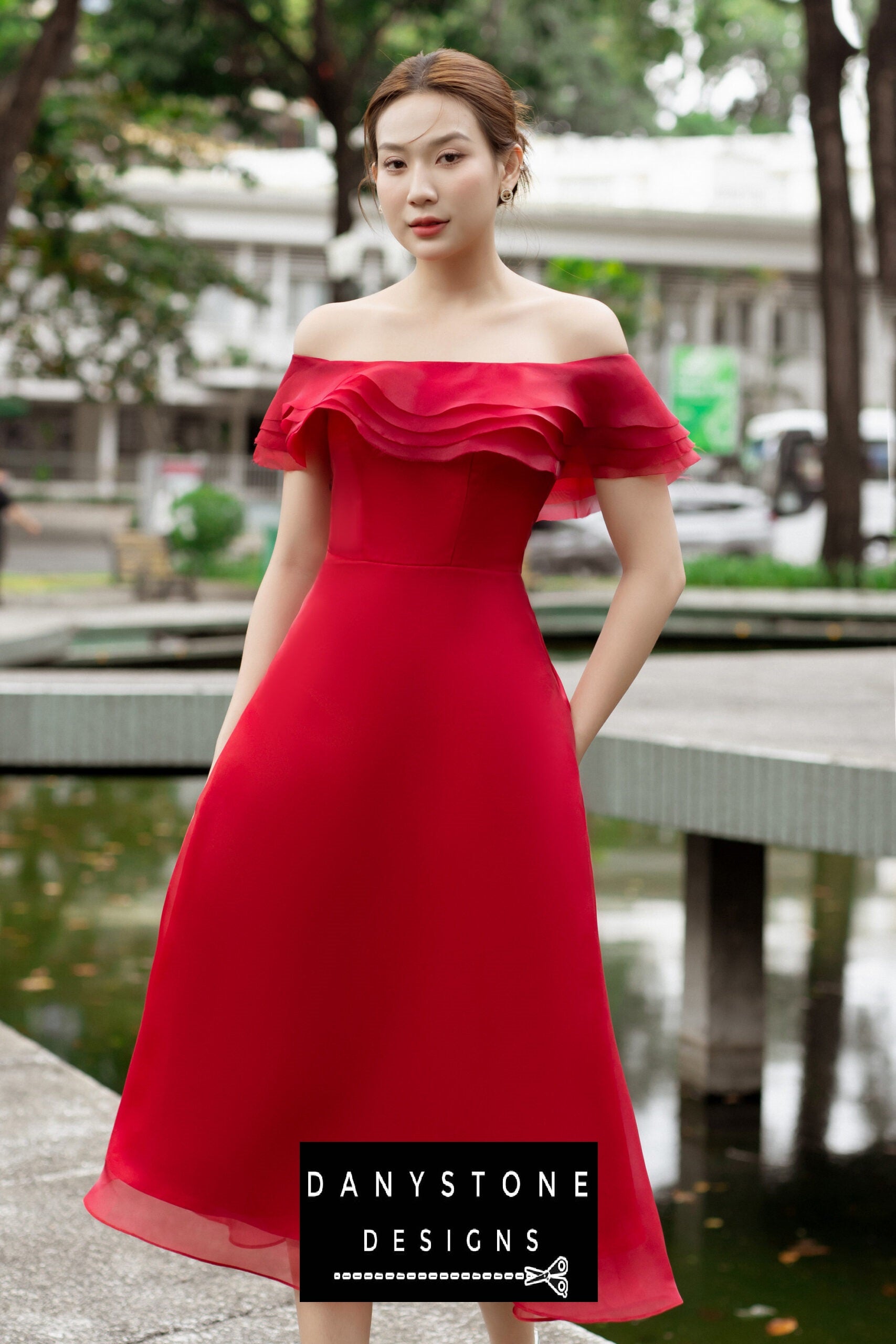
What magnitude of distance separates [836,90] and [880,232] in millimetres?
2322

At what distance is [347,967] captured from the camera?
1954mm

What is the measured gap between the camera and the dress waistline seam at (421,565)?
199 centimetres

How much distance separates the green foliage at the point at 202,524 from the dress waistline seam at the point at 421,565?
1715 centimetres

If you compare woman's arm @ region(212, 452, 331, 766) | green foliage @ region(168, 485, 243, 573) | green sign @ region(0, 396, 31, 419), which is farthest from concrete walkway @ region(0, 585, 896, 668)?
woman's arm @ region(212, 452, 331, 766)

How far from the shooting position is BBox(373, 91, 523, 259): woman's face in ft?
6.57

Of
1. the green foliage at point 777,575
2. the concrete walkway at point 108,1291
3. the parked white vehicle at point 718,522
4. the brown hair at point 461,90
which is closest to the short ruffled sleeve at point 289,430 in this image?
the brown hair at point 461,90

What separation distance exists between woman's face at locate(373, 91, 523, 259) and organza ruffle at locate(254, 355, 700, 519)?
0.53ft

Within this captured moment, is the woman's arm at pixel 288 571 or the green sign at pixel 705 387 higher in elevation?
the green sign at pixel 705 387

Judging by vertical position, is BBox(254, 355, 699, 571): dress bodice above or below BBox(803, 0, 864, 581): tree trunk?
below

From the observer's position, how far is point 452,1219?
6.37 feet

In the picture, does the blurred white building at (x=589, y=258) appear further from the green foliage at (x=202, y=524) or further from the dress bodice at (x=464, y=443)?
the dress bodice at (x=464, y=443)

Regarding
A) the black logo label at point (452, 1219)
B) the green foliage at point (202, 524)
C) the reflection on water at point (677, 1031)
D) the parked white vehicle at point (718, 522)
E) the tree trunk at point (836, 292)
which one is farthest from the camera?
the parked white vehicle at point (718, 522)

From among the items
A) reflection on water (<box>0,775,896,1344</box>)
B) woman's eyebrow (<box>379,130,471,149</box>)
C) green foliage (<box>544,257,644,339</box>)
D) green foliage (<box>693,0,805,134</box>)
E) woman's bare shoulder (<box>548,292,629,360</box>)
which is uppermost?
green foliage (<box>693,0,805,134</box>)

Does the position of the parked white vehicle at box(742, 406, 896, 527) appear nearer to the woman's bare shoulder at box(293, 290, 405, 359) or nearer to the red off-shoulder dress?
the woman's bare shoulder at box(293, 290, 405, 359)
